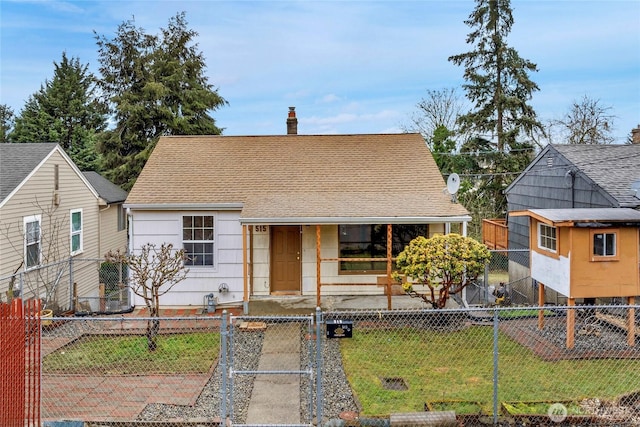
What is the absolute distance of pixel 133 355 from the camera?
9.09m

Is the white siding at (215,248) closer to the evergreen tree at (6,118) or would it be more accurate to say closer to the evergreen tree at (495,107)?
the evergreen tree at (495,107)

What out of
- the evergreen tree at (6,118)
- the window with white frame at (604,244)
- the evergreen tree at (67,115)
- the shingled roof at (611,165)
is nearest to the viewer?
the window with white frame at (604,244)

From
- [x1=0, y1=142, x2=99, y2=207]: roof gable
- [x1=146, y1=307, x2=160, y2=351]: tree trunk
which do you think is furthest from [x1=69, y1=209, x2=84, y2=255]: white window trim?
[x1=146, y1=307, x2=160, y2=351]: tree trunk

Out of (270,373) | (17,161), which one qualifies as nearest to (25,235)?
(17,161)

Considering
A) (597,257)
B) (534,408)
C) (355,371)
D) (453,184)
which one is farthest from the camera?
(453,184)

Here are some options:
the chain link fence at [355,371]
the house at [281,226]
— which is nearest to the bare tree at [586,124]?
the house at [281,226]

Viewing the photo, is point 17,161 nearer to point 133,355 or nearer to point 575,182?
point 133,355

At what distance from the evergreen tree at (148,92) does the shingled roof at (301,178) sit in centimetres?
1482

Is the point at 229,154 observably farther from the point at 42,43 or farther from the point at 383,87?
the point at 42,43

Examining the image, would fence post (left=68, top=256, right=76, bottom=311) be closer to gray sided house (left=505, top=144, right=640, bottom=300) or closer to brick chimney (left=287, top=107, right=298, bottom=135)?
brick chimney (left=287, top=107, right=298, bottom=135)

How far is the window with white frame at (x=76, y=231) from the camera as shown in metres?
16.2

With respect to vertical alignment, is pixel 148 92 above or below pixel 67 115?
below

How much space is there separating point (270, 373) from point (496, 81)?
23779 millimetres

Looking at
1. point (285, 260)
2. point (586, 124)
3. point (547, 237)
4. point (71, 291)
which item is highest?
point (586, 124)
